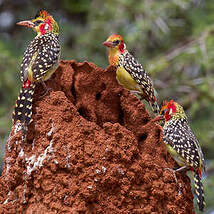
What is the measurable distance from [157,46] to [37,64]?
8.38 meters

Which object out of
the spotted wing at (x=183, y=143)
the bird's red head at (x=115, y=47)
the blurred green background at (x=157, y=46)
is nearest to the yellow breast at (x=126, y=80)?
the bird's red head at (x=115, y=47)

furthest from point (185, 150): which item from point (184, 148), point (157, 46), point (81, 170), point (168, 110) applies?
point (157, 46)

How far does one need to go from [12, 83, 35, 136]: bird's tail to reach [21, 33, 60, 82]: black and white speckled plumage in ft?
0.50

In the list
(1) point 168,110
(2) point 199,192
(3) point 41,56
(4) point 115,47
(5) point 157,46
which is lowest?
(2) point 199,192

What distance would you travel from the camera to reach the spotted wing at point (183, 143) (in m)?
4.95

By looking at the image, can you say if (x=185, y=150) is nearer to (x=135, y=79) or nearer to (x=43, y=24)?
(x=135, y=79)

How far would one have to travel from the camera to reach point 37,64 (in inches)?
198

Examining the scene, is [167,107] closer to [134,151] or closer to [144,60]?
[134,151]

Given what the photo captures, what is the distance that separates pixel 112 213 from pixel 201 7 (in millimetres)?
9492

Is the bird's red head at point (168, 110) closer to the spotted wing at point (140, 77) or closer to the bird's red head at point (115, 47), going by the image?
the spotted wing at point (140, 77)

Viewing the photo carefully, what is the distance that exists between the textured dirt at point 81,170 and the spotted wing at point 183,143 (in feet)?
0.44

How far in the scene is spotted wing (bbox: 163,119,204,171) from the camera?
195 inches

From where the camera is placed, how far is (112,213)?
4.48 meters

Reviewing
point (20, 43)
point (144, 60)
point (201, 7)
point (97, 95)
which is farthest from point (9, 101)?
point (97, 95)
